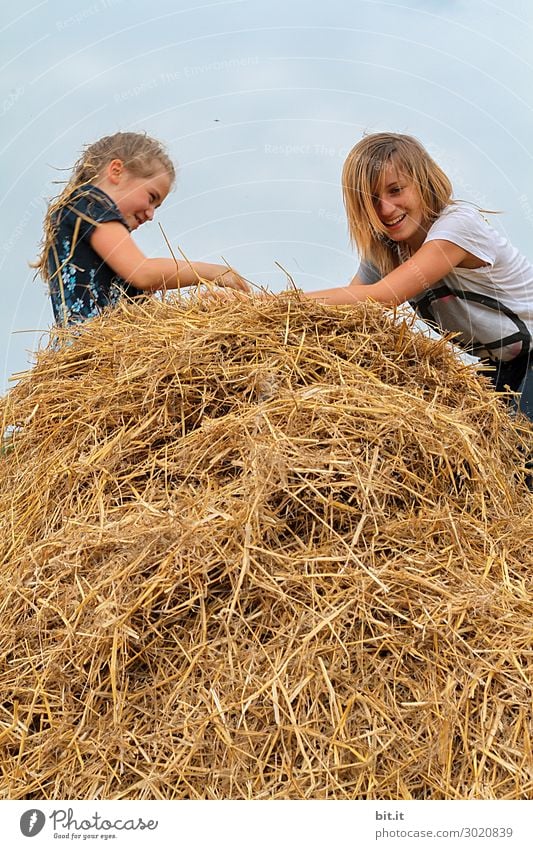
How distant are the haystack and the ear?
0.79 metres

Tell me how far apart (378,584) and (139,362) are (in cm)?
84

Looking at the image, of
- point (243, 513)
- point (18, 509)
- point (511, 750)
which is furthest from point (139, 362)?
point (511, 750)

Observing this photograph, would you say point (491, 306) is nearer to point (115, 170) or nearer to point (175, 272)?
point (175, 272)

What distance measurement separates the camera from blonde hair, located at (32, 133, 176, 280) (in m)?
2.60

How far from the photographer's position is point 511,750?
4.50ft

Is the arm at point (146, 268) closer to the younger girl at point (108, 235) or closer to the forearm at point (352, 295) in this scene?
the younger girl at point (108, 235)

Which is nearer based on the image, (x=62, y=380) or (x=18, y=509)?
(x=18, y=509)

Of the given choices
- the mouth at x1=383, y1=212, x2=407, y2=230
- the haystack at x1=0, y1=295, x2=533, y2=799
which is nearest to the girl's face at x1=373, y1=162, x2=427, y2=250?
the mouth at x1=383, y1=212, x2=407, y2=230

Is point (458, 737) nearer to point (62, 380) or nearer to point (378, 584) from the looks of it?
point (378, 584)

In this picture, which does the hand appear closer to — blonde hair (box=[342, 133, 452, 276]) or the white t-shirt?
blonde hair (box=[342, 133, 452, 276])

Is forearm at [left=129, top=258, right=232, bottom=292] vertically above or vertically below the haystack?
above

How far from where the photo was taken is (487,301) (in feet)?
8.35
